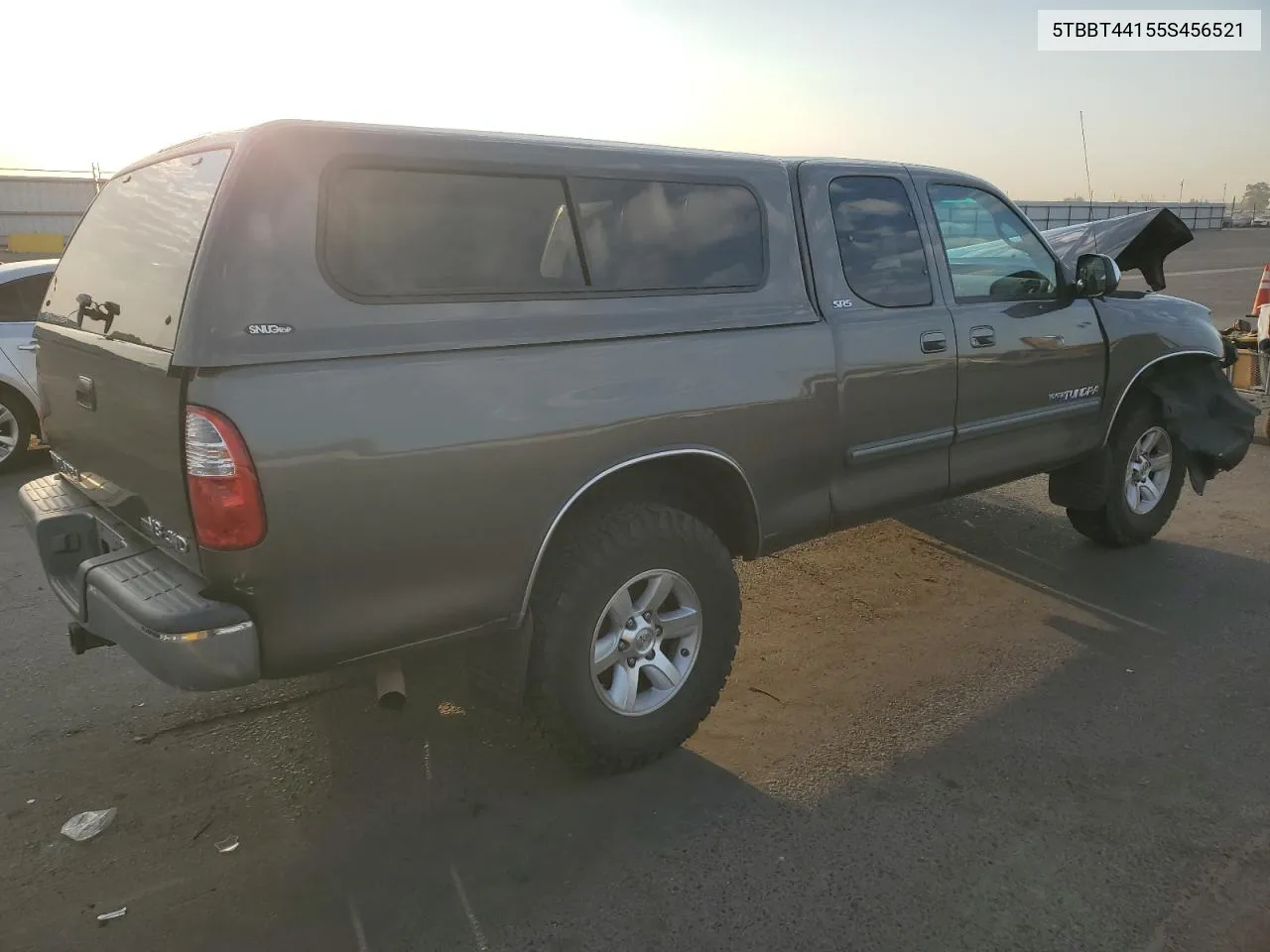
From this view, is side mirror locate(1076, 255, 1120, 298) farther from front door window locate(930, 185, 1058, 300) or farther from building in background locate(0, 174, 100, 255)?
building in background locate(0, 174, 100, 255)

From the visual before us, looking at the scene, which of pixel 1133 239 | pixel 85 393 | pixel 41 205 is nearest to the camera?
pixel 85 393

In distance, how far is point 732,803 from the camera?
304 centimetres

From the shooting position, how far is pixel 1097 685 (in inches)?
149

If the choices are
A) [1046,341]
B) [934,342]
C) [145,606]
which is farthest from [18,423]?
[1046,341]

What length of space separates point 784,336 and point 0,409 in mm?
6524

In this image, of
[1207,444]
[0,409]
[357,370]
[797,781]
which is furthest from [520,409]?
[0,409]

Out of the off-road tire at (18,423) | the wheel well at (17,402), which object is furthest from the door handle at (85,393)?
the off-road tire at (18,423)

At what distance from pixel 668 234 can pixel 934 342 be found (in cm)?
140

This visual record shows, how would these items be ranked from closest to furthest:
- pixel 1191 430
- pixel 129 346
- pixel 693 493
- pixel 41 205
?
pixel 129 346
pixel 693 493
pixel 1191 430
pixel 41 205

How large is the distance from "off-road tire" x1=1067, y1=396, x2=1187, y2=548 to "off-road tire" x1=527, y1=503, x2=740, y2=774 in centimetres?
287

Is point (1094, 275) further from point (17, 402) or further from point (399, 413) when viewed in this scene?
point (17, 402)

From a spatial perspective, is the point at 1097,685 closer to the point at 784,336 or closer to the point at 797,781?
the point at 797,781

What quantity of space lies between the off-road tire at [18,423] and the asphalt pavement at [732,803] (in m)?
3.40

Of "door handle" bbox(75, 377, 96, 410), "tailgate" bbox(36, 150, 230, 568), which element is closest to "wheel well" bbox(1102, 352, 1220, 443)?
"tailgate" bbox(36, 150, 230, 568)
